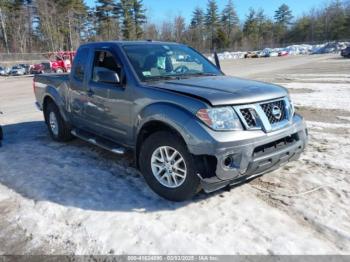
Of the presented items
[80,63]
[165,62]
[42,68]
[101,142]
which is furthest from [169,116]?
[42,68]

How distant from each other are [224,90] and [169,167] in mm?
1071

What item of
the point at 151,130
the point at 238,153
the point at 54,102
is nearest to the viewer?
the point at 238,153

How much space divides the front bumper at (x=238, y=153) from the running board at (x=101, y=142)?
1421mm

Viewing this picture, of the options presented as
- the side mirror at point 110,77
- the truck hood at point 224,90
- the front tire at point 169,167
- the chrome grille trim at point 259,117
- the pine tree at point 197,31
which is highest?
the pine tree at point 197,31

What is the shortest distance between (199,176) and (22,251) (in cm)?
182

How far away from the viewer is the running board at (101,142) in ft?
15.1

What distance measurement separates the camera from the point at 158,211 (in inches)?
147

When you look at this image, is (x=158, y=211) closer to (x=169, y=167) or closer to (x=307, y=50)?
(x=169, y=167)

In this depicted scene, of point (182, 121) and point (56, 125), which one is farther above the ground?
point (182, 121)

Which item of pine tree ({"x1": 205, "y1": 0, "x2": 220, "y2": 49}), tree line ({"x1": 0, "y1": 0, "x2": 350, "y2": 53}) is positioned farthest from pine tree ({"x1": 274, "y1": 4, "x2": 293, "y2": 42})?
pine tree ({"x1": 205, "y1": 0, "x2": 220, "y2": 49})

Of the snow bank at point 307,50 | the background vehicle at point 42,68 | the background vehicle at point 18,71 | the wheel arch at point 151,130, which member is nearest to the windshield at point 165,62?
the wheel arch at point 151,130

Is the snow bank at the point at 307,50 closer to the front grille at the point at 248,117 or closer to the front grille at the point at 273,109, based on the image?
the front grille at the point at 273,109

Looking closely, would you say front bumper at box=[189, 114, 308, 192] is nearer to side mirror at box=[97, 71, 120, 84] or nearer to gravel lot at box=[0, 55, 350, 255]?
gravel lot at box=[0, 55, 350, 255]

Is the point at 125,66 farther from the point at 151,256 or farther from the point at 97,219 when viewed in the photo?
the point at 151,256
